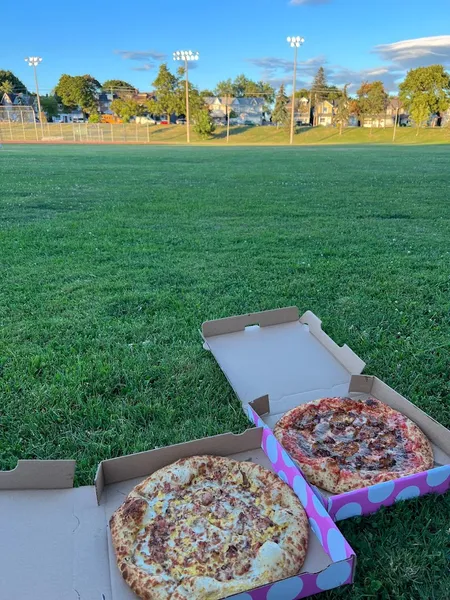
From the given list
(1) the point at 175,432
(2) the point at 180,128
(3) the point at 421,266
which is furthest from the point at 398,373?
(2) the point at 180,128

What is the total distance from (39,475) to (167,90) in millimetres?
73506

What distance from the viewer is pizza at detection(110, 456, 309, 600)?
1.60m

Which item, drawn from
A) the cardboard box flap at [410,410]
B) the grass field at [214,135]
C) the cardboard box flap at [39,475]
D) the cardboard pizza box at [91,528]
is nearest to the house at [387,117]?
the grass field at [214,135]

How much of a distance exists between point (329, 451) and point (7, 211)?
7999 mm

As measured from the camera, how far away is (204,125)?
60969 mm

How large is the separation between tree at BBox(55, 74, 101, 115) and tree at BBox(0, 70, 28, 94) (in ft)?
38.6

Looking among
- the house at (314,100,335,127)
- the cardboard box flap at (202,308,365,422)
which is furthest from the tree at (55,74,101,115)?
the cardboard box flap at (202,308,365,422)

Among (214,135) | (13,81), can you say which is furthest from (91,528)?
(13,81)

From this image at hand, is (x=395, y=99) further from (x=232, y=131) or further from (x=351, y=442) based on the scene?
(x=351, y=442)

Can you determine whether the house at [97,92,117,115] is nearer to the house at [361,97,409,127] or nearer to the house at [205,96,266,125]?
the house at [205,96,266,125]

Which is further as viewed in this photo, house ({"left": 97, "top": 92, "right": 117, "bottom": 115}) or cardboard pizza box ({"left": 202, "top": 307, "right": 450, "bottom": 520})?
house ({"left": 97, "top": 92, "right": 117, "bottom": 115})

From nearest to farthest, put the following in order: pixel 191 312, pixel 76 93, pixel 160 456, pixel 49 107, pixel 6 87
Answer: pixel 160 456 < pixel 191 312 < pixel 49 107 < pixel 76 93 < pixel 6 87

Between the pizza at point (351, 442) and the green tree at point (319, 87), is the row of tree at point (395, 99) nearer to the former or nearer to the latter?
the green tree at point (319, 87)

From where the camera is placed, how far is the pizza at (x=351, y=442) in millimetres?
2010
